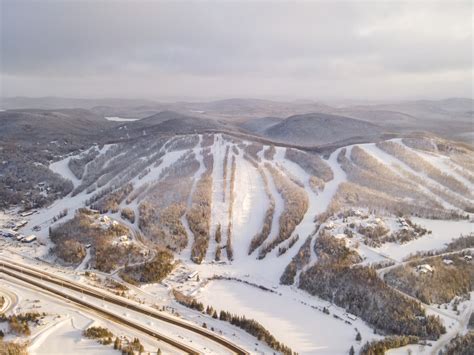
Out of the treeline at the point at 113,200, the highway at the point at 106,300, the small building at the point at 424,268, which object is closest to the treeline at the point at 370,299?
the small building at the point at 424,268

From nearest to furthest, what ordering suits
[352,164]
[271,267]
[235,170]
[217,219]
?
[271,267] < [217,219] < [235,170] < [352,164]

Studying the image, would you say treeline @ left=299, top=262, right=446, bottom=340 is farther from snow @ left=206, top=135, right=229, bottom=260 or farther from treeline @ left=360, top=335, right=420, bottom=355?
snow @ left=206, top=135, right=229, bottom=260

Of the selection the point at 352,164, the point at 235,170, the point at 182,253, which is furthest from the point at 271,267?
the point at 352,164

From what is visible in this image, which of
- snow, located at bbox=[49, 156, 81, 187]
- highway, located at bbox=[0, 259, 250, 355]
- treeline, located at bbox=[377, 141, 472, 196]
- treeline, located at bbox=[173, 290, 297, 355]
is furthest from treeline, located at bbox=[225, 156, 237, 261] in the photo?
treeline, located at bbox=[377, 141, 472, 196]

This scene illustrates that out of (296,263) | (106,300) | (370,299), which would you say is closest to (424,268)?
(370,299)

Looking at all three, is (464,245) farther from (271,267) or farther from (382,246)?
(271,267)
